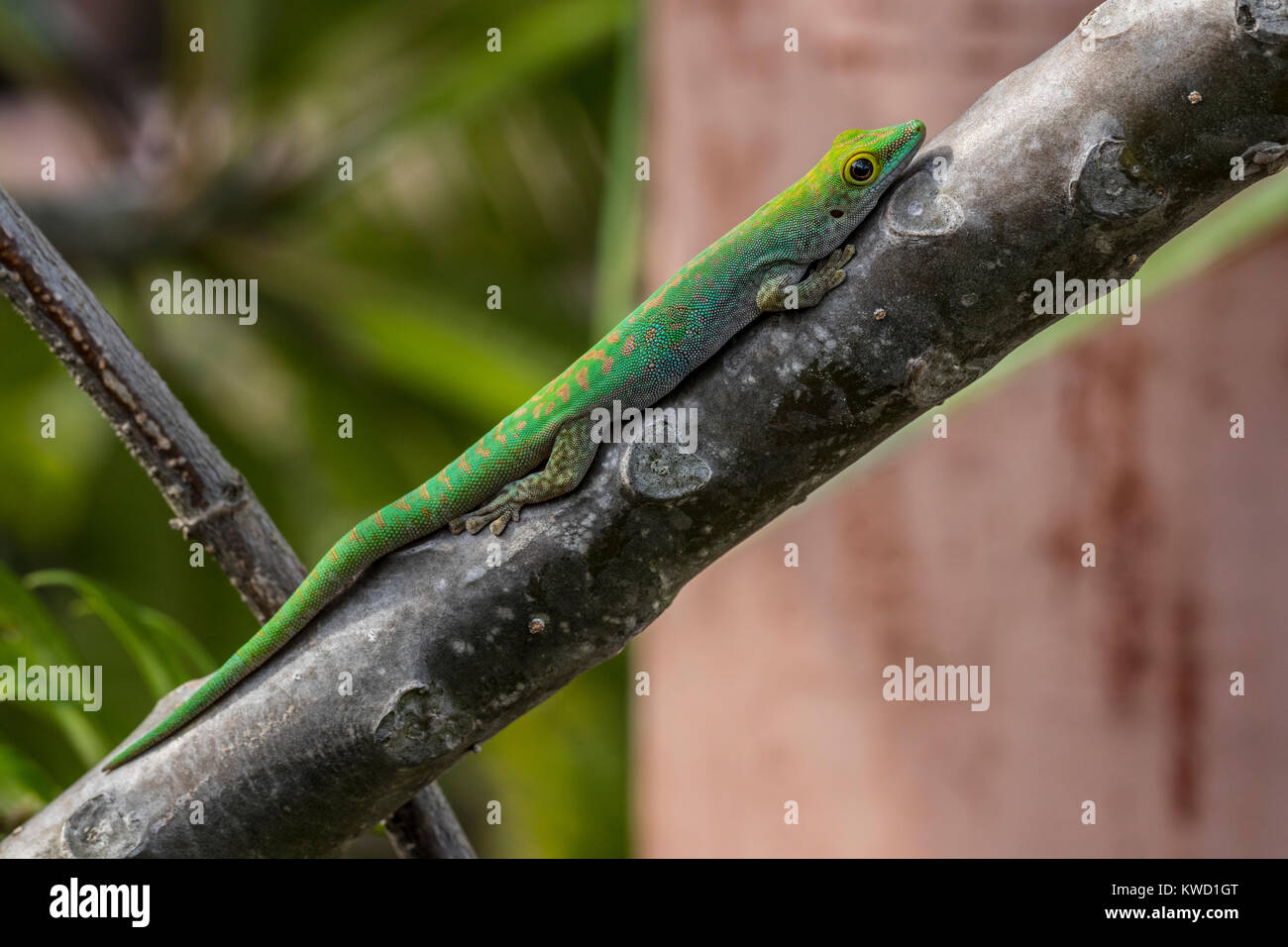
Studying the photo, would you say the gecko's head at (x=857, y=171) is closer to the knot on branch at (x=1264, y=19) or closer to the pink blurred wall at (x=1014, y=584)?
the knot on branch at (x=1264, y=19)

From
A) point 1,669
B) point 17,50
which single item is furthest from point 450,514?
point 17,50

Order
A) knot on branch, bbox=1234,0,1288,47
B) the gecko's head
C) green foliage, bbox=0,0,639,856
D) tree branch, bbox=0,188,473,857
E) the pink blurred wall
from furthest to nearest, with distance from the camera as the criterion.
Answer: green foliage, bbox=0,0,639,856 → the pink blurred wall → the gecko's head → tree branch, bbox=0,188,473,857 → knot on branch, bbox=1234,0,1288,47

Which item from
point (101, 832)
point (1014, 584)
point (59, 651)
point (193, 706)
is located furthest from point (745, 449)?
point (1014, 584)

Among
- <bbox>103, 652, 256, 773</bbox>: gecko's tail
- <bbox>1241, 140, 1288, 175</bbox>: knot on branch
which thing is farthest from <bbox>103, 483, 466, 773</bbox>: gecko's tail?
<bbox>1241, 140, 1288, 175</bbox>: knot on branch

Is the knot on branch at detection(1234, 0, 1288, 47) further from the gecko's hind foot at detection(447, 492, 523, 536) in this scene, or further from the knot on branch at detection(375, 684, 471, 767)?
the knot on branch at detection(375, 684, 471, 767)

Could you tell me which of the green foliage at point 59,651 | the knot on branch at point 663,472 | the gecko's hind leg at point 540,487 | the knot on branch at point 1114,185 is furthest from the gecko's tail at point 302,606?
the knot on branch at point 1114,185

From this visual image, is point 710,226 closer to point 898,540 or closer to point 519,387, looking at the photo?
point 898,540
